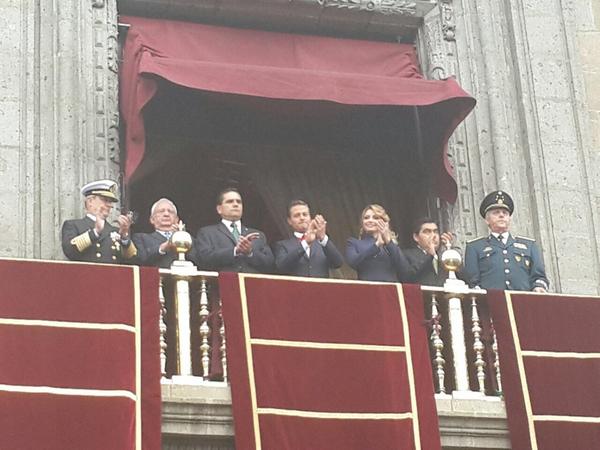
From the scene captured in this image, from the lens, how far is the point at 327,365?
47.6 feet

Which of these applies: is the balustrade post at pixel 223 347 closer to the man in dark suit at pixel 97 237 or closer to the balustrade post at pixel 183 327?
the balustrade post at pixel 183 327

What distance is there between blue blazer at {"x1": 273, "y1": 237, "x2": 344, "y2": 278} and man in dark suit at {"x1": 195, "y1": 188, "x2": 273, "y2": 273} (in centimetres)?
12

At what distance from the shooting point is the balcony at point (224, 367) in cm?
1411

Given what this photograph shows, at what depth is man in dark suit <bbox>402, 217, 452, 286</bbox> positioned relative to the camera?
15703mm

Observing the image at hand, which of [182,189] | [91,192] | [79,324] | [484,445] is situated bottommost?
[484,445]

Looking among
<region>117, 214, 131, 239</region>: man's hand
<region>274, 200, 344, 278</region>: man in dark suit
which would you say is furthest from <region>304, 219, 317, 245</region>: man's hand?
<region>117, 214, 131, 239</region>: man's hand

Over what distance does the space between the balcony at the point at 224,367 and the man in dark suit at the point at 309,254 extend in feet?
2.40

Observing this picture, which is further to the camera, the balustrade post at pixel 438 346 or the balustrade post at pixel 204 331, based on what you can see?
the balustrade post at pixel 438 346

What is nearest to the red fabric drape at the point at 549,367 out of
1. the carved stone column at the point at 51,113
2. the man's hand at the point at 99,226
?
the man's hand at the point at 99,226

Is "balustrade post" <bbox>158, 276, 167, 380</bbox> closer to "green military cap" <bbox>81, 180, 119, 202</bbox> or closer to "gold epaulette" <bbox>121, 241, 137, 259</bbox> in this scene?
"gold epaulette" <bbox>121, 241, 137, 259</bbox>

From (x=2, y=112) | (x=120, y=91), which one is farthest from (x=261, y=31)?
(x=2, y=112)

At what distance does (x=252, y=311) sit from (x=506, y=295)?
2.07 m

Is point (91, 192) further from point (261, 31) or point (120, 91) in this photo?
point (261, 31)

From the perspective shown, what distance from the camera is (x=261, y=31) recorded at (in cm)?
1759
